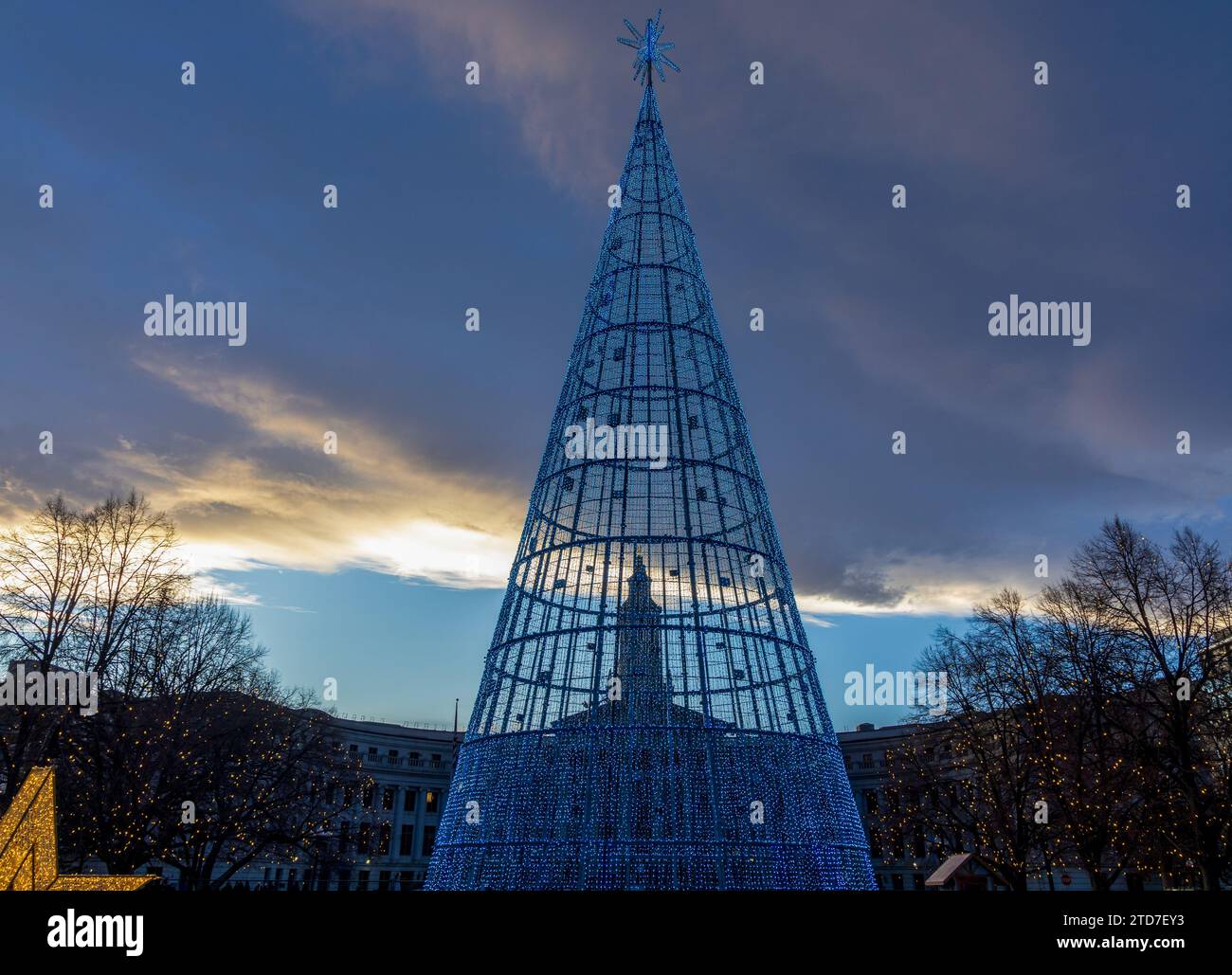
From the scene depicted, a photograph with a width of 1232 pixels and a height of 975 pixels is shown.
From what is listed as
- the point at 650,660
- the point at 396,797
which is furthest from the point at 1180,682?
the point at 396,797

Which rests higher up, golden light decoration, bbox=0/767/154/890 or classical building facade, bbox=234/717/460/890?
golden light decoration, bbox=0/767/154/890

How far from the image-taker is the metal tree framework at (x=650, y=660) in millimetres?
13266

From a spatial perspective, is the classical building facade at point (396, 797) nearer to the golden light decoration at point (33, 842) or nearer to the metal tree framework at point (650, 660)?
the metal tree framework at point (650, 660)

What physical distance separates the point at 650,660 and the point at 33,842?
9.56 metres

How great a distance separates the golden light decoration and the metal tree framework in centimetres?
581

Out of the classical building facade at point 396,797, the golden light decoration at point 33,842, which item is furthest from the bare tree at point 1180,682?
the classical building facade at point 396,797

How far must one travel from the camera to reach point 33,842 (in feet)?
34.5

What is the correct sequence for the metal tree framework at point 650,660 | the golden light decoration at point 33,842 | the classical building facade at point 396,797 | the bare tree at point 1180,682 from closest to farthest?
the golden light decoration at point 33,842 → the metal tree framework at point 650,660 → the bare tree at point 1180,682 → the classical building facade at point 396,797

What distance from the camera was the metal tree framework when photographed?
522 inches

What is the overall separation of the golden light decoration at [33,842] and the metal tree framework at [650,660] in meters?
5.81

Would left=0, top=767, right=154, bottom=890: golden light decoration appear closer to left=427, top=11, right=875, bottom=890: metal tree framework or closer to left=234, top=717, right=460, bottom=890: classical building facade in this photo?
left=427, top=11, right=875, bottom=890: metal tree framework

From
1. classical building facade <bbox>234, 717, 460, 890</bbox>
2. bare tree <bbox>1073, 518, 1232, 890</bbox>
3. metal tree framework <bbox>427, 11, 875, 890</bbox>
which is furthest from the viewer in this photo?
classical building facade <bbox>234, 717, 460, 890</bbox>

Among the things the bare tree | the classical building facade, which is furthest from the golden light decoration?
the classical building facade
